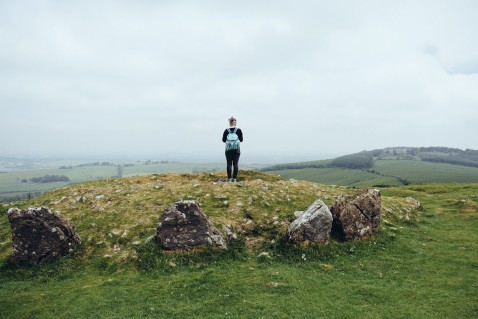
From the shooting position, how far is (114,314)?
8297mm

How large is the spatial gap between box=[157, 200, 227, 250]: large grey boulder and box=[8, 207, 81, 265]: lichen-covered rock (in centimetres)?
493

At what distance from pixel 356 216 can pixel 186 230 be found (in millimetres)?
9814

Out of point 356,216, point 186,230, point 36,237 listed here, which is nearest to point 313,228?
point 356,216

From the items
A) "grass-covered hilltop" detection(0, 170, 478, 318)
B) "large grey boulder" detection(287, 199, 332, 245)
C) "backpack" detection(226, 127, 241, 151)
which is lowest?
"grass-covered hilltop" detection(0, 170, 478, 318)

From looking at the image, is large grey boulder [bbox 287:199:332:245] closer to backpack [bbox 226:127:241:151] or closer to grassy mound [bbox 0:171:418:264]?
grassy mound [bbox 0:171:418:264]

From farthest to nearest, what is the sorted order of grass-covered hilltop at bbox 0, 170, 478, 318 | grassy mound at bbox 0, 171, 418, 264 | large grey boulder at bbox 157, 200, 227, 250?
grassy mound at bbox 0, 171, 418, 264 < large grey boulder at bbox 157, 200, 227, 250 < grass-covered hilltop at bbox 0, 170, 478, 318

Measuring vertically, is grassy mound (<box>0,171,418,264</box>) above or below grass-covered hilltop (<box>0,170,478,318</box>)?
above

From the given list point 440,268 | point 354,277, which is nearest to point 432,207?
point 440,268

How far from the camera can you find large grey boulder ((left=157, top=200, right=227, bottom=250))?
40.5ft

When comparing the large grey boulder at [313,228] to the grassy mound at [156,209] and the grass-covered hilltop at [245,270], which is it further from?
the grassy mound at [156,209]

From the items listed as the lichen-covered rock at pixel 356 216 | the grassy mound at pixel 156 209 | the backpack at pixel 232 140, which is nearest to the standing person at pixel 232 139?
the backpack at pixel 232 140

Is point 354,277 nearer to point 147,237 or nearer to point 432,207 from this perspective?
point 147,237

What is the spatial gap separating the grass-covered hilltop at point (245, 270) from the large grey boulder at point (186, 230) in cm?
49

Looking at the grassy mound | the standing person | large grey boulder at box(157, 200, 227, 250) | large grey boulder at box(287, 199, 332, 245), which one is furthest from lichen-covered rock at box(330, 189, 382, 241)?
the standing person
